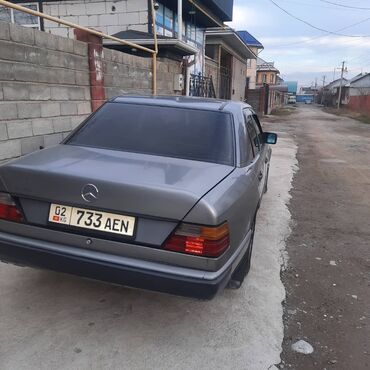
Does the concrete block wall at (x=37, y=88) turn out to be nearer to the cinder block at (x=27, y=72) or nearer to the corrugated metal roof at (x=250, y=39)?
the cinder block at (x=27, y=72)

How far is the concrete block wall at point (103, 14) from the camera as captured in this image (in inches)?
461

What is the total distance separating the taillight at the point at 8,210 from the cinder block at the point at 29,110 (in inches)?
92.7

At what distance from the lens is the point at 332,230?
5.11 meters

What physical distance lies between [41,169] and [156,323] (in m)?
1.35

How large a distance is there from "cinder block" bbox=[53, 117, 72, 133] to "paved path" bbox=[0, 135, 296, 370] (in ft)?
7.82

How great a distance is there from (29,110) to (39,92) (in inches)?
12.1

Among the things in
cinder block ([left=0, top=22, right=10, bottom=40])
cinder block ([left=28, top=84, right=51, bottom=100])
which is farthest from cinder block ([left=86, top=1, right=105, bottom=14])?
cinder block ([left=0, top=22, right=10, bottom=40])

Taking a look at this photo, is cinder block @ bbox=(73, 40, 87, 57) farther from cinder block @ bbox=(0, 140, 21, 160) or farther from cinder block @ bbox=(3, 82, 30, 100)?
cinder block @ bbox=(0, 140, 21, 160)

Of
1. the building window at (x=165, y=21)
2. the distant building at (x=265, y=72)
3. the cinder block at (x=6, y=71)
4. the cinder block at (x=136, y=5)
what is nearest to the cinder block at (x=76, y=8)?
the cinder block at (x=136, y=5)

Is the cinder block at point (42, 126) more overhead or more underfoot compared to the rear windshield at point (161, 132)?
more underfoot

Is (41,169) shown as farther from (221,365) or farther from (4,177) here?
(221,365)

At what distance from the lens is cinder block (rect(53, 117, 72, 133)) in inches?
213

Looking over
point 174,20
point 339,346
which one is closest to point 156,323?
point 339,346

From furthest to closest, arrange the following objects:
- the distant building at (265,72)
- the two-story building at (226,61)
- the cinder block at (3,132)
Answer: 1. the distant building at (265,72)
2. the two-story building at (226,61)
3. the cinder block at (3,132)
